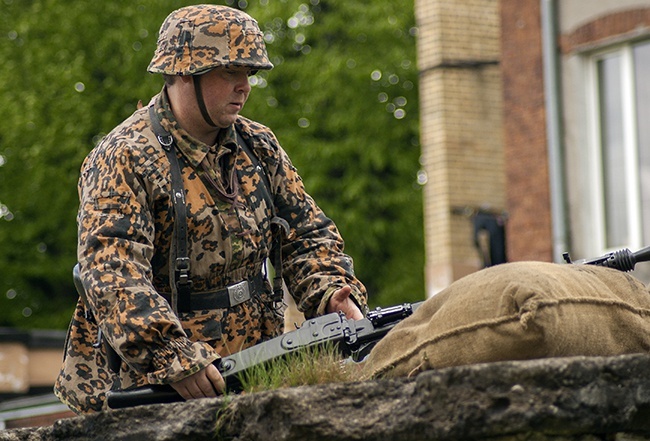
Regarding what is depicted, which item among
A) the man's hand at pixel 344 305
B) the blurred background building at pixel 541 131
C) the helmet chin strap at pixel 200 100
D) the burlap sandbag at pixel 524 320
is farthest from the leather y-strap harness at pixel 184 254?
the blurred background building at pixel 541 131

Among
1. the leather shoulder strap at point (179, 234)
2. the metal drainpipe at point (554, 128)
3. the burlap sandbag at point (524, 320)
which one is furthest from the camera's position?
the metal drainpipe at point (554, 128)

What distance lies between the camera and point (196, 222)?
5.22 metres

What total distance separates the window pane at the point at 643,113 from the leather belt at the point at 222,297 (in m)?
11.5

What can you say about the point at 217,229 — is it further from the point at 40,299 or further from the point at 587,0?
the point at 40,299

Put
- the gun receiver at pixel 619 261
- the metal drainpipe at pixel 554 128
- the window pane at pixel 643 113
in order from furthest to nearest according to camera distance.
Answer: the metal drainpipe at pixel 554 128
the window pane at pixel 643 113
the gun receiver at pixel 619 261

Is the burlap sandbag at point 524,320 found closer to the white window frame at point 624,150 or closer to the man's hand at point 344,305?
the man's hand at point 344,305

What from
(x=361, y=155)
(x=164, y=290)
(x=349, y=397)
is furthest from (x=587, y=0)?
(x=349, y=397)

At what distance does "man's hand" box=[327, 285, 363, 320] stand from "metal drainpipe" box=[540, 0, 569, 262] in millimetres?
11891

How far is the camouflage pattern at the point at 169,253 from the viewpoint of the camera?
4762 mm

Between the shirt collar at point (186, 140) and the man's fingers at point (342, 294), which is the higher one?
the shirt collar at point (186, 140)

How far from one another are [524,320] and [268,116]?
23497 millimetres

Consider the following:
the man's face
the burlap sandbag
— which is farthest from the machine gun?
the man's face

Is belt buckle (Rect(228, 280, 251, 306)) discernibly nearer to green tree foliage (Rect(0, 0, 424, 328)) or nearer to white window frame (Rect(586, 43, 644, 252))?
white window frame (Rect(586, 43, 644, 252))

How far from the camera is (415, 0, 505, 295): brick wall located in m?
20.2
